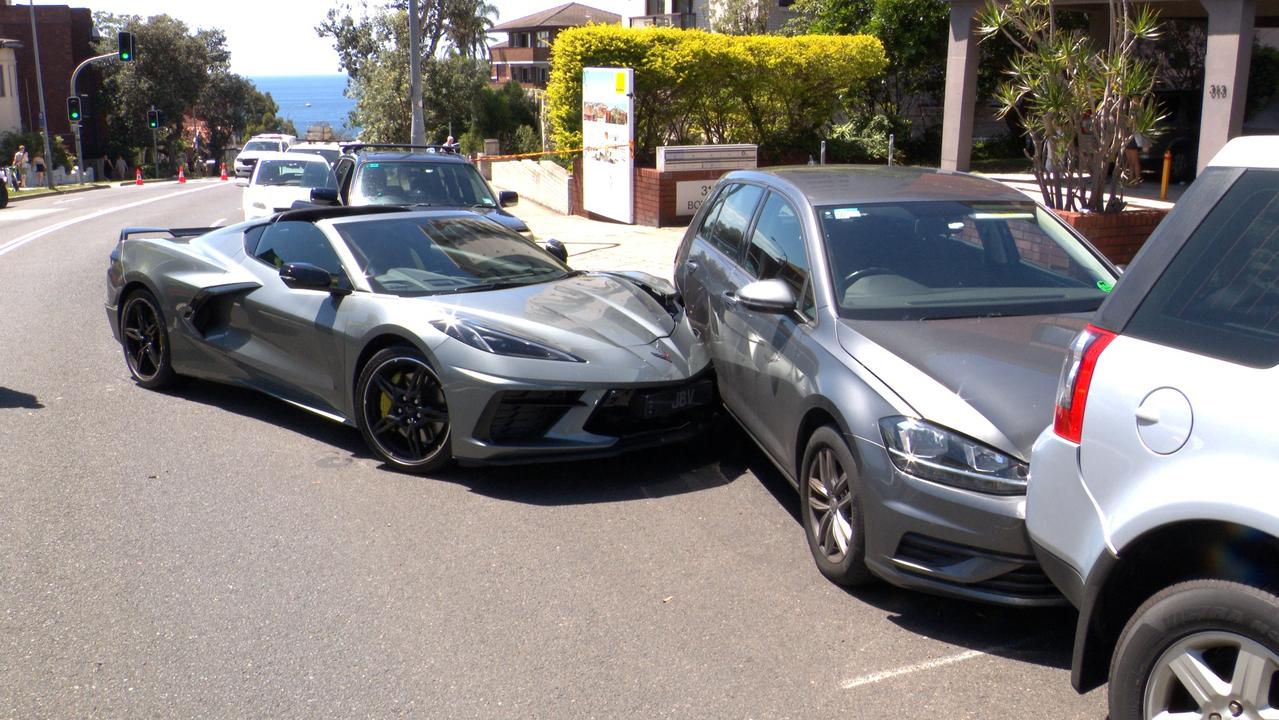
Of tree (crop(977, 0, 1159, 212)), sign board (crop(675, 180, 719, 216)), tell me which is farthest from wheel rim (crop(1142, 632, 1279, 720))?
sign board (crop(675, 180, 719, 216))

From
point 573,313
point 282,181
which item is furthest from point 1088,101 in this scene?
point 282,181

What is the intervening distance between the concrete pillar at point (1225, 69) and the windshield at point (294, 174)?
448 inches

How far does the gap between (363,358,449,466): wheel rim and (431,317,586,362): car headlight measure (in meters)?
0.24

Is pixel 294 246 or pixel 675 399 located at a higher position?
pixel 294 246

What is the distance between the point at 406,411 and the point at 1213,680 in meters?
4.28

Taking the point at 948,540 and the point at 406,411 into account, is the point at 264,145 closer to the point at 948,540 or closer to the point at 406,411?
the point at 406,411

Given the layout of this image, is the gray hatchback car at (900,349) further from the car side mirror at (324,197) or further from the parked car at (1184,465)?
the car side mirror at (324,197)

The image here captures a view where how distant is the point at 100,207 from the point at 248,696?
1169 inches

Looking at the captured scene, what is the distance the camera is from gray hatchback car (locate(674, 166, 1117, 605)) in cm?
410

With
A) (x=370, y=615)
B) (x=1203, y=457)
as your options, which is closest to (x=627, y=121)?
(x=370, y=615)

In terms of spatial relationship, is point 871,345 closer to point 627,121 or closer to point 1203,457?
point 1203,457

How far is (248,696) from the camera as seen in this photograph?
3.85 m

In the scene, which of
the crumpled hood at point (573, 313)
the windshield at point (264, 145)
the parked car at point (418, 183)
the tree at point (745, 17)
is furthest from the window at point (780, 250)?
the windshield at point (264, 145)

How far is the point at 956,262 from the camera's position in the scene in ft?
18.5
